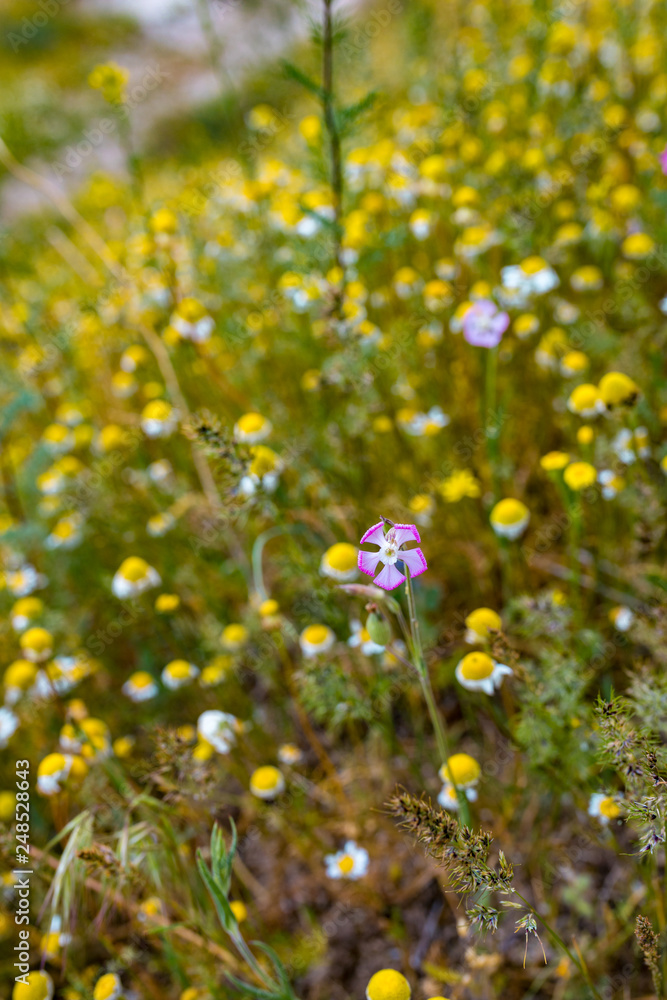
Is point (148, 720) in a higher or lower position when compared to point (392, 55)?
lower

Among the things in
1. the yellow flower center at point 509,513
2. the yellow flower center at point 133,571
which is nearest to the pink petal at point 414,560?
the yellow flower center at point 509,513

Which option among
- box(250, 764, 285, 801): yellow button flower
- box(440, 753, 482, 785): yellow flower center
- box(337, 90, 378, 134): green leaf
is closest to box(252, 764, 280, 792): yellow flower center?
box(250, 764, 285, 801): yellow button flower

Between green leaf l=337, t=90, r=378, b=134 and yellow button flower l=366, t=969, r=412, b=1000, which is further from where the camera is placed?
green leaf l=337, t=90, r=378, b=134

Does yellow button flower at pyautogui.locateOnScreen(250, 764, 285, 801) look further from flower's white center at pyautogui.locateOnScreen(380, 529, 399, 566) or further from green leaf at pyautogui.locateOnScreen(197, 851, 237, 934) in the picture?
flower's white center at pyautogui.locateOnScreen(380, 529, 399, 566)

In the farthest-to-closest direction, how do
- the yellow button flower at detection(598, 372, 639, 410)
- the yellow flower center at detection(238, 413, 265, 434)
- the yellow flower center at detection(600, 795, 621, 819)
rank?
1. the yellow flower center at detection(238, 413, 265, 434)
2. the yellow button flower at detection(598, 372, 639, 410)
3. the yellow flower center at detection(600, 795, 621, 819)

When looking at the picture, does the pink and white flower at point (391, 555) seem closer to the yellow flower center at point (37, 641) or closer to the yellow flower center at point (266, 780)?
the yellow flower center at point (266, 780)

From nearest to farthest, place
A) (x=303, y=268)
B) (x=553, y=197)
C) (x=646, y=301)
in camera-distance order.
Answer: (x=303, y=268)
(x=646, y=301)
(x=553, y=197)

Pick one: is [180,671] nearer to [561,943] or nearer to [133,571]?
[133,571]

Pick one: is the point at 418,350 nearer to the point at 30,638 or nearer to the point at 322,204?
the point at 322,204

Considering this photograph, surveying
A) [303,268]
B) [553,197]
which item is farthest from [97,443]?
[553,197]
